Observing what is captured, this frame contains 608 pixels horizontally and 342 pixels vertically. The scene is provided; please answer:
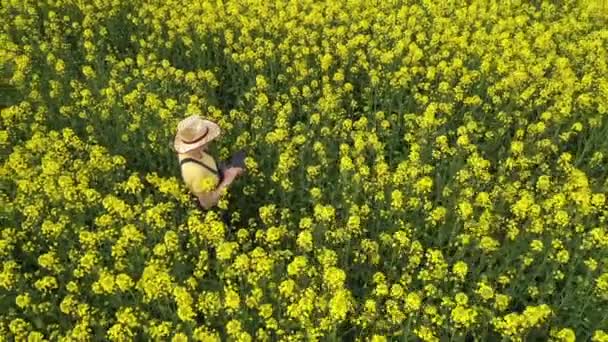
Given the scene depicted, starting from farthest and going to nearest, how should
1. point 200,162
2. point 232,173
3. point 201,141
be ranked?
point 232,173, point 200,162, point 201,141

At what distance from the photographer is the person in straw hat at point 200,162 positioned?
19.7 feet

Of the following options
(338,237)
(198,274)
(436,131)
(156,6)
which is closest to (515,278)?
(338,237)

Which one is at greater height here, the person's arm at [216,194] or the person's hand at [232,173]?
the person's hand at [232,173]

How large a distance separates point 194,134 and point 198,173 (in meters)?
0.38

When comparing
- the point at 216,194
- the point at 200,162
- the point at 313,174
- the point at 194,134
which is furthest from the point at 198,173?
the point at 313,174

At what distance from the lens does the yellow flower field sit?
5227 mm

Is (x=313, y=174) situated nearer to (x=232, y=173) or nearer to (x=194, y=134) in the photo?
(x=232, y=173)

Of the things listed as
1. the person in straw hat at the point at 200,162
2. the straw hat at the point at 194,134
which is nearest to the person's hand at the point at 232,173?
the person in straw hat at the point at 200,162

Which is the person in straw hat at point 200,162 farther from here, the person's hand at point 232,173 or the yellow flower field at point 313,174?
the yellow flower field at point 313,174

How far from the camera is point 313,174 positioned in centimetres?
640

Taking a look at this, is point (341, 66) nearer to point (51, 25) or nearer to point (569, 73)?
point (569, 73)

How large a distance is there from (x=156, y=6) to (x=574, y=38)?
20.8ft

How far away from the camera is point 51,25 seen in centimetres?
920

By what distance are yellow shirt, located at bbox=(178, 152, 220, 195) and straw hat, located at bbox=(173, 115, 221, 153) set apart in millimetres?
135
